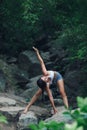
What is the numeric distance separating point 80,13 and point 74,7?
0.74m

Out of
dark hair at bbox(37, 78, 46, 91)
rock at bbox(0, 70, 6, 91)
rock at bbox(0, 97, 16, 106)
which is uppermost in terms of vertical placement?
rock at bbox(0, 70, 6, 91)

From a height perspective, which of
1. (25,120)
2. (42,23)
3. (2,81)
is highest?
(42,23)

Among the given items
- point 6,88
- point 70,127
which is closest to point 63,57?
point 6,88

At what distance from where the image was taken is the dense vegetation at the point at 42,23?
14.0m

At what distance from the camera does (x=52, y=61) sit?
19812 mm

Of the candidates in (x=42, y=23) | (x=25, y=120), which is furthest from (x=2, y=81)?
(x=25, y=120)

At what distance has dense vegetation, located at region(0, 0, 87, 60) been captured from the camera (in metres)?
14.0

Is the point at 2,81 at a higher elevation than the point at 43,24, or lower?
lower

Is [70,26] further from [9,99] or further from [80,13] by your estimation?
[9,99]

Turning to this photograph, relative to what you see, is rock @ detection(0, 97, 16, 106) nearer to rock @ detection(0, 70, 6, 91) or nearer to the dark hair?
the dark hair

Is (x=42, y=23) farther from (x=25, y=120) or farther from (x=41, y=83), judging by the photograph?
(x=25, y=120)

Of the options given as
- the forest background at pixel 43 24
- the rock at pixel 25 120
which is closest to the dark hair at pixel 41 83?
the rock at pixel 25 120

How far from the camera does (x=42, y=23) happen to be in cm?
2030

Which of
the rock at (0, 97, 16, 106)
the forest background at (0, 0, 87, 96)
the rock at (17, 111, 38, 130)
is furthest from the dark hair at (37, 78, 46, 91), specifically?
the forest background at (0, 0, 87, 96)
